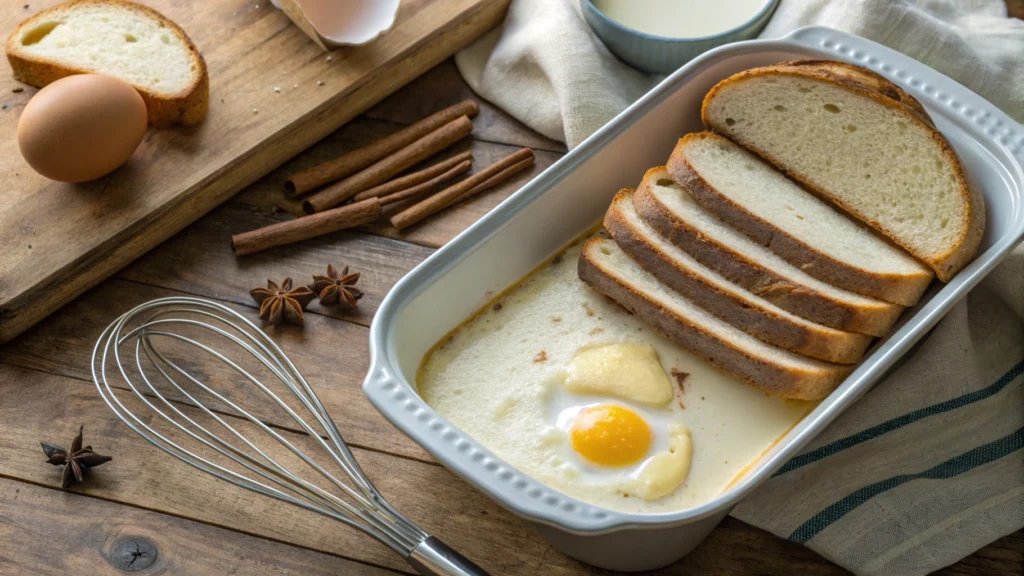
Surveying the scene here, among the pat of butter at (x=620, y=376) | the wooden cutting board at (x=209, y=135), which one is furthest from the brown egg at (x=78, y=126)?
the pat of butter at (x=620, y=376)

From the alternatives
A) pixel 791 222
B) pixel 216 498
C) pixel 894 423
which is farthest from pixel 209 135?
pixel 894 423

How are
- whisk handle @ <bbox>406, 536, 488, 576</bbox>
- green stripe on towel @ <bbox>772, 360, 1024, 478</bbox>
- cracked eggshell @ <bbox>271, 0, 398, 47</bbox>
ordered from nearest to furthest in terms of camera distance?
1. whisk handle @ <bbox>406, 536, 488, 576</bbox>
2. green stripe on towel @ <bbox>772, 360, 1024, 478</bbox>
3. cracked eggshell @ <bbox>271, 0, 398, 47</bbox>

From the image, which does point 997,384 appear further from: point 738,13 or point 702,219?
point 738,13

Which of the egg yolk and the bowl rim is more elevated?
the bowl rim

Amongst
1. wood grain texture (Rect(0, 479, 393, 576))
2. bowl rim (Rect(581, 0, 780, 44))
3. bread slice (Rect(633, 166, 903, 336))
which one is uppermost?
bowl rim (Rect(581, 0, 780, 44))

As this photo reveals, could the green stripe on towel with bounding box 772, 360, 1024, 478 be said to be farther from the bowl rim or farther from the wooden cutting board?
→ the wooden cutting board

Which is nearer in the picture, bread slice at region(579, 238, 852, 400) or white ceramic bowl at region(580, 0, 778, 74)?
bread slice at region(579, 238, 852, 400)

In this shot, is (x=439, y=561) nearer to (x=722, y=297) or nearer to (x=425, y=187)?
(x=722, y=297)

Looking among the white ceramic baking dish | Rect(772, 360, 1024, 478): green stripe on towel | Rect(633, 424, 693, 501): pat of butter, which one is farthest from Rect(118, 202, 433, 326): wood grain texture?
Rect(772, 360, 1024, 478): green stripe on towel

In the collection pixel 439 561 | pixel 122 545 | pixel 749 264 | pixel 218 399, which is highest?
pixel 749 264
